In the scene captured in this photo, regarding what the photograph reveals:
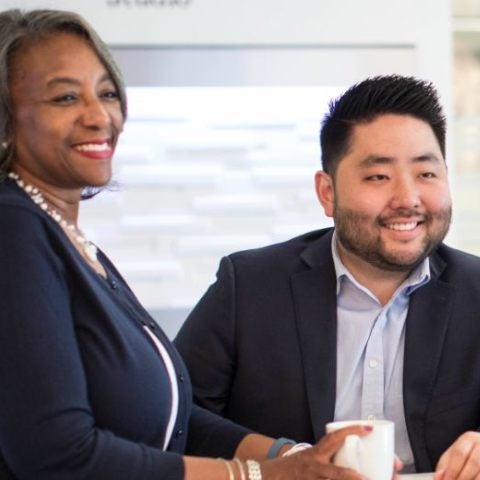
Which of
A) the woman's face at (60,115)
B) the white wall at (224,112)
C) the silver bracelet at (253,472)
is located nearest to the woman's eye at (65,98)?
the woman's face at (60,115)

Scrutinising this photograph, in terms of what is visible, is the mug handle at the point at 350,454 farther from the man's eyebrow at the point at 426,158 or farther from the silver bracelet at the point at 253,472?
the man's eyebrow at the point at 426,158

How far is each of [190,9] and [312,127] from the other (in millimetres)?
502

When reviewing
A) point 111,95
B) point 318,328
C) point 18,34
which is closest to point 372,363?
point 318,328

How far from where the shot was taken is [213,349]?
6.20 ft

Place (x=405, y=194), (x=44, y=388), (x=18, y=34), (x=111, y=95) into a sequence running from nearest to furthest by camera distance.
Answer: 1. (x=44, y=388)
2. (x=18, y=34)
3. (x=111, y=95)
4. (x=405, y=194)

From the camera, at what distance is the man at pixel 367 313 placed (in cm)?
178

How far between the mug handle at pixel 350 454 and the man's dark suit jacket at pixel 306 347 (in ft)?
1.71

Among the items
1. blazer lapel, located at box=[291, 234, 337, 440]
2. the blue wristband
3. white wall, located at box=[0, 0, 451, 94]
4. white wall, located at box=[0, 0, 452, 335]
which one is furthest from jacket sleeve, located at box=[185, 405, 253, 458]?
white wall, located at box=[0, 0, 451, 94]

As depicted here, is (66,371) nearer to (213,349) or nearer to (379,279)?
(213,349)

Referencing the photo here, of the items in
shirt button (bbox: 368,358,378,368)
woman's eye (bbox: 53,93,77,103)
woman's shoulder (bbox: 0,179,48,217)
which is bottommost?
shirt button (bbox: 368,358,378,368)

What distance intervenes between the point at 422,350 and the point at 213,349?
0.38 metres

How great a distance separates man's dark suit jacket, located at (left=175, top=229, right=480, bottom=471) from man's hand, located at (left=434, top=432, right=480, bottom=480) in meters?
0.21

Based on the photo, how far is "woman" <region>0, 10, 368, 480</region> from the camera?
1.19m

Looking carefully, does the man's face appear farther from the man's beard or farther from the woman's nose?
the woman's nose
